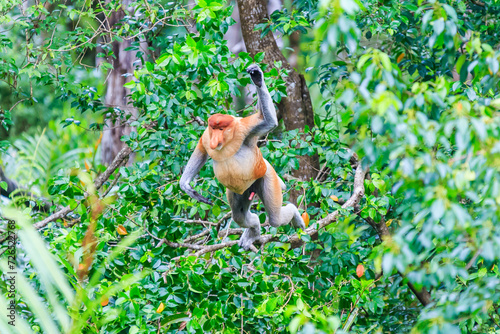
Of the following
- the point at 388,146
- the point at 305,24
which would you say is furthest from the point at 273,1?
the point at 388,146

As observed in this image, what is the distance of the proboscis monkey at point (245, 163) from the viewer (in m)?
3.12

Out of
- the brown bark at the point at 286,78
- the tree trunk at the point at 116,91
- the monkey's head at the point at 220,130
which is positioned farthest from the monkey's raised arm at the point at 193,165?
the tree trunk at the point at 116,91

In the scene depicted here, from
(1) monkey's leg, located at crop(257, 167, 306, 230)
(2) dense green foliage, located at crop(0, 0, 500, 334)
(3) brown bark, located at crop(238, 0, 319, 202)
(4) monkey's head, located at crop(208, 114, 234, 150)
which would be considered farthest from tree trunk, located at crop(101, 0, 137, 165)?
(4) monkey's head, located at crop(208, 114, 234, 150)

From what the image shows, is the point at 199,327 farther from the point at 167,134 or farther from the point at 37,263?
the point at 167,134

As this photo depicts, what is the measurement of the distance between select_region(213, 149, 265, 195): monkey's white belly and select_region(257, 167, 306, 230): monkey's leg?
0.98 ft

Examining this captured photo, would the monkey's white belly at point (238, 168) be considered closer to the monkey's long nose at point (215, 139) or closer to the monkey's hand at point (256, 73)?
the monkey's long nose at point (215, 139)

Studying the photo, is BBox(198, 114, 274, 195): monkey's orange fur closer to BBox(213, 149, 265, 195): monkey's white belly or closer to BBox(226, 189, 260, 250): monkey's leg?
BBox(213, 149, 265, 195): monkey's white belly

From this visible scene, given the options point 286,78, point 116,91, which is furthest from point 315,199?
point 116,91

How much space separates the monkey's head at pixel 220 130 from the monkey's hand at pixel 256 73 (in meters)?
0.36

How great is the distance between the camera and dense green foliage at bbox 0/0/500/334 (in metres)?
1.74

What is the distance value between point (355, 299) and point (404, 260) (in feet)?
6.41

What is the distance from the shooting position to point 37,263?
1838mm

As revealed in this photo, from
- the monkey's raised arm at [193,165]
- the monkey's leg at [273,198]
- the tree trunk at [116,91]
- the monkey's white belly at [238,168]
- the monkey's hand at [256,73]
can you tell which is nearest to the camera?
the monkey's hand at [256,73]

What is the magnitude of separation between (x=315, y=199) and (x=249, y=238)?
1.92 ft
